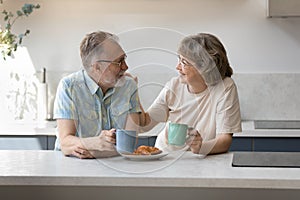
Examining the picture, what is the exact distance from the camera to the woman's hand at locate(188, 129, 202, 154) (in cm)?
220

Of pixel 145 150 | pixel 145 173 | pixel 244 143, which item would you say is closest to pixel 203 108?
pixel 145 150

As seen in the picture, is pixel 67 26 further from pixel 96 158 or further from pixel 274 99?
pixel 96 158

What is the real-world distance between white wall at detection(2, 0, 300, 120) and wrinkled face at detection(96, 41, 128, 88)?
166 cm

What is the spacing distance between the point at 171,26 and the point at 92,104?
181 centimetres

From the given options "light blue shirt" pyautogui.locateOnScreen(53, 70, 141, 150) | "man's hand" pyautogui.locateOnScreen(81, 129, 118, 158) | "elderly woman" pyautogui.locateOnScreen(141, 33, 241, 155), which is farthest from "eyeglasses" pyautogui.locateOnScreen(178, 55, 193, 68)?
"man's hand" pyautogui.locateOnScreen(81, 129, 118, 158)

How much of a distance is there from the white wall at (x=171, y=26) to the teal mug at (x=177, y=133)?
1.86m

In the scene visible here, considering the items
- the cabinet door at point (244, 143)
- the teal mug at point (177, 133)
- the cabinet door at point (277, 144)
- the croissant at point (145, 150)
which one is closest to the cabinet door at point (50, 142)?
the cabinet door at point (244, 143)

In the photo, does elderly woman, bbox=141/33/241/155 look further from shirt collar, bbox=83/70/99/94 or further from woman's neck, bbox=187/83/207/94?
shirt collar, bbox=83/70/99/94

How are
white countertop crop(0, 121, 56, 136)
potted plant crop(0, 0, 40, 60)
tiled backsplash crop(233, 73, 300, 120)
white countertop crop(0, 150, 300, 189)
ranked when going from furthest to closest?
1. tiled backsplash crop(233, 73, 300, 120)
2. potted plant crop(0, 0, 40, 60)
3. white countertop crop(0, 121, 56, 136)
4. white countertop crop(0, 150, 300, 189)

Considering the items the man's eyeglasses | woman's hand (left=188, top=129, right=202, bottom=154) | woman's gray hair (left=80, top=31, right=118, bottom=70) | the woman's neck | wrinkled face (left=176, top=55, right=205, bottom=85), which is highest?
woman's gray hair (left=80, top=31, right=118, bottom=70)

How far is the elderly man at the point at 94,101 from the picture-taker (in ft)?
7.23

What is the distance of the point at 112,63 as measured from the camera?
217 centimetres

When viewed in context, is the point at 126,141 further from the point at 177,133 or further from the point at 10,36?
the point at 10,36

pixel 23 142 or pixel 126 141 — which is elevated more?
pixel 126 141
